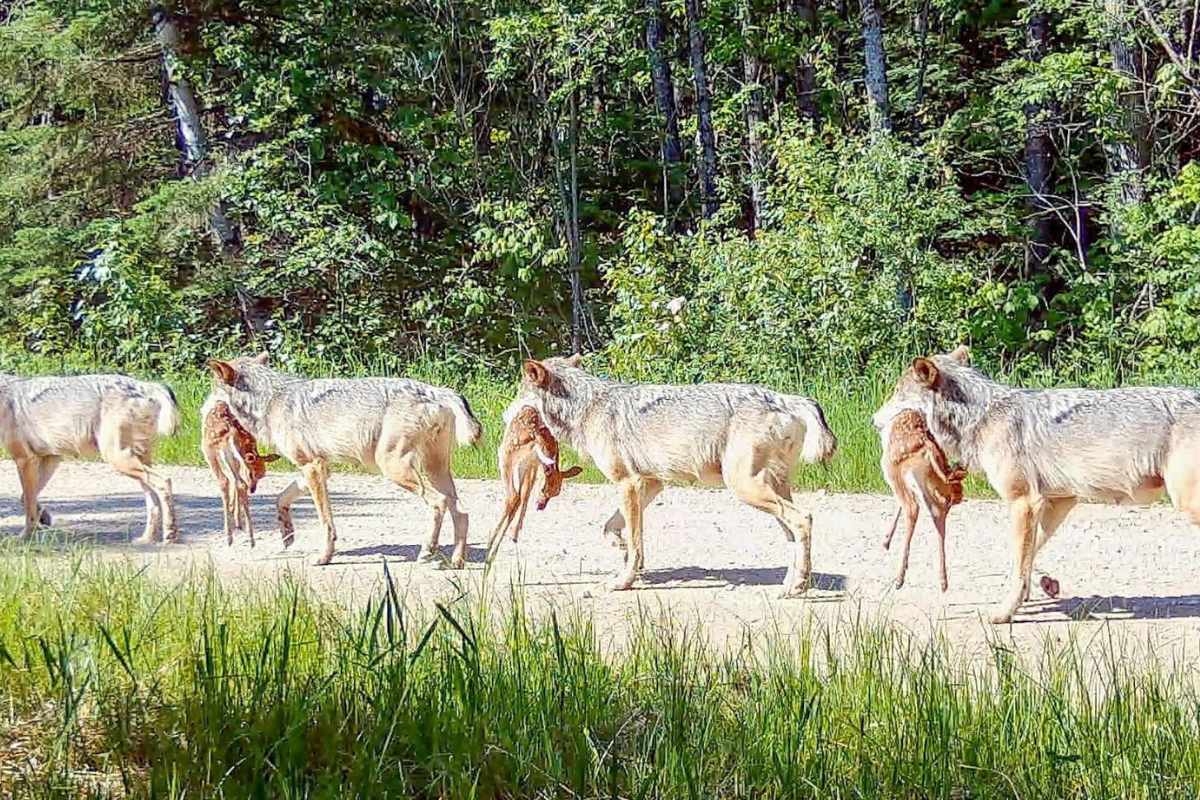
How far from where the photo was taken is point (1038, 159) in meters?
27.9

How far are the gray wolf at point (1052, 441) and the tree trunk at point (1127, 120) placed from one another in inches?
589

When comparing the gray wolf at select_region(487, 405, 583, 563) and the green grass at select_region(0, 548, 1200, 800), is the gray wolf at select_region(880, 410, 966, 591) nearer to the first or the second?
the gray wolf at select_region(487, 405, 583, 563)

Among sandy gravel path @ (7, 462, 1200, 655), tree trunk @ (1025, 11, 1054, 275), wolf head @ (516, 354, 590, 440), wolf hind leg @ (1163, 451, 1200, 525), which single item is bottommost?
sandy gravel path @ (7, 462, 1200, 655)

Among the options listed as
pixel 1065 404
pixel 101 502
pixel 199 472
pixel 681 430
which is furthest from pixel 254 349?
pixel 1065 404

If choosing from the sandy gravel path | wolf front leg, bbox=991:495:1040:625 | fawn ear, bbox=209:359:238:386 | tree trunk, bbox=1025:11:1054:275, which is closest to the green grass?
the sandy gravel path

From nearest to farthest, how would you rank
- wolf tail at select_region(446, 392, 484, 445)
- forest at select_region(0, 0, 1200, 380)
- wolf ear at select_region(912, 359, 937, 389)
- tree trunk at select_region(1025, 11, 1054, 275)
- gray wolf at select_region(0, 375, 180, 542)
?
wolf ear at select_region(912, 359, 937, 389), wolf tail at select_region(446, 392, 484, 445), gray wolf at select_region(0, 375, 180, 542), forest at select_region(0, 0, 1200, 380), tree trunk at select_region(1025, 11, 1054, 275)

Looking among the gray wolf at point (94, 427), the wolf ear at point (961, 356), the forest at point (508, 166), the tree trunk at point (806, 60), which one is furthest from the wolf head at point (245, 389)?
the tree trunk at point (806, 60)

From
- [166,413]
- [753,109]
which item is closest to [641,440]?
[166,413]

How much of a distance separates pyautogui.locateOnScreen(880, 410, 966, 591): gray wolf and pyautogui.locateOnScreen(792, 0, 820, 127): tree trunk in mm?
19679

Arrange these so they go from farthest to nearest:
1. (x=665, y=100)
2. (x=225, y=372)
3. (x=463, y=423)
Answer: (x=665, y=100), (x=225, y=372), (x=463, y=423)

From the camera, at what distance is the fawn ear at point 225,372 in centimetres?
1168

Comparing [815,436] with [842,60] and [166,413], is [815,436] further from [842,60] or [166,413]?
[842,60]

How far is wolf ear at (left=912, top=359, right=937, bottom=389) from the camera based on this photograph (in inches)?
365

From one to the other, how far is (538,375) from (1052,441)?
3.78 metres
